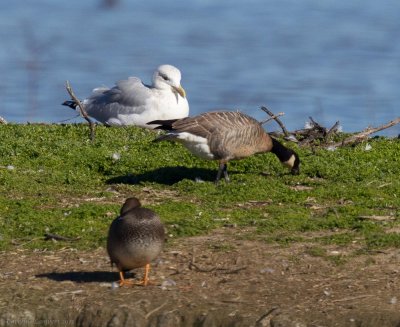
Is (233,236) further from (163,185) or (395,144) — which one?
(395,144)

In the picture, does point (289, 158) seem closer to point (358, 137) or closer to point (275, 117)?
point (275, 117)

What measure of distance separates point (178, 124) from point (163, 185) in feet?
2.00

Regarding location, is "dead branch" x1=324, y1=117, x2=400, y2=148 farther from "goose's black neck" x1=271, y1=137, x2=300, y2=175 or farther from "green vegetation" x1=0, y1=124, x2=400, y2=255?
"goose's black neck" x1=271, y1=137, x2=300, y2=175

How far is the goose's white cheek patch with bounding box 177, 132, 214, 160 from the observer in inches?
424

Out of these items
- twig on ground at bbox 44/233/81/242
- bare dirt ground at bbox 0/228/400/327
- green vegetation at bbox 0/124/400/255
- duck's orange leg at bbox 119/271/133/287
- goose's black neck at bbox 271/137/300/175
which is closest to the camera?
bare dirt ground at bbox 0/228/400/327

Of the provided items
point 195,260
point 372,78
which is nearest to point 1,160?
point 195,260

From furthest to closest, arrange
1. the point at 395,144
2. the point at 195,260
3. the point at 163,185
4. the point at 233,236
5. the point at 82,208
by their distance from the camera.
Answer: the point at 395,144
the point at 163,185
the point at 82,208
the point at 233,236
the point at 195,260

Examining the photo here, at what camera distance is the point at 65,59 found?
75.6 feet

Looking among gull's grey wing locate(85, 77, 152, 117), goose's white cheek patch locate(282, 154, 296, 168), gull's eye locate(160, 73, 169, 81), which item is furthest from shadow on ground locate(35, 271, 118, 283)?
gull's eye locate(160, 73, 169, 81)

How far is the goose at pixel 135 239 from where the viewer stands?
7.59 m

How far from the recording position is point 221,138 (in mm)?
10898

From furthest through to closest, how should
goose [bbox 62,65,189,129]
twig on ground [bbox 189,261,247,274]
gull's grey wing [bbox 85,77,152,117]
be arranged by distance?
gull's grey wing [bbox 85,77,152,117] → goose [bbox 62,65,189,129] → twig on ground [bbox 189,261,247,274]

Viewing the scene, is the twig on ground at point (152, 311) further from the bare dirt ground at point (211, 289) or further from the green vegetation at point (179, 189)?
the green vegetation at point (179, 189)

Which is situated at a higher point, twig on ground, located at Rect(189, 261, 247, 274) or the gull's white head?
the gull's white head
